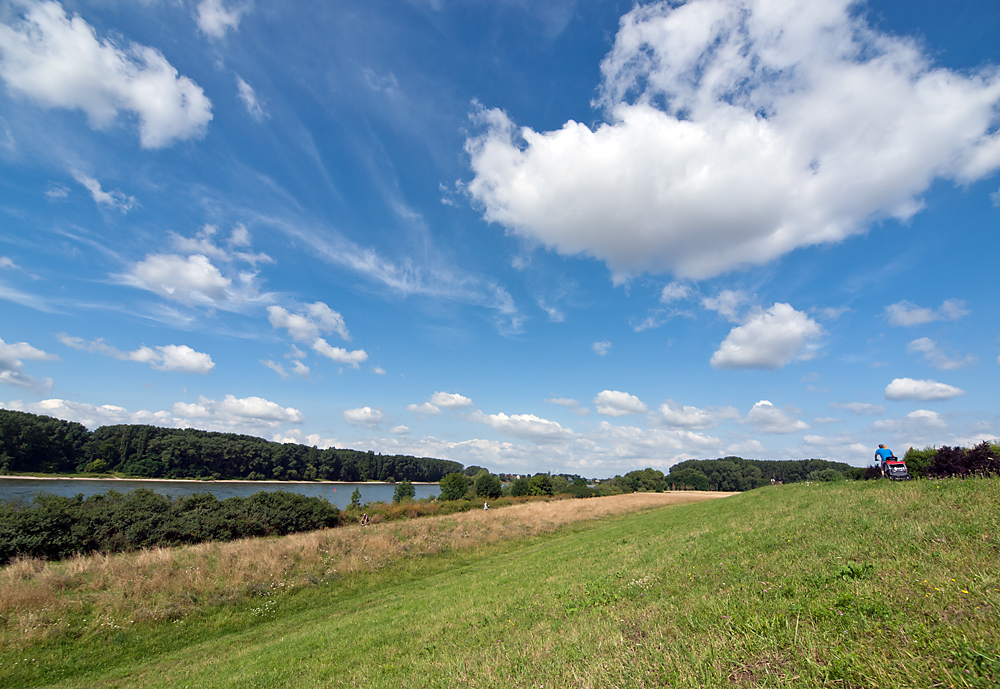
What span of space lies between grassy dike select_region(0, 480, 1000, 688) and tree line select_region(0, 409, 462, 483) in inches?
4847

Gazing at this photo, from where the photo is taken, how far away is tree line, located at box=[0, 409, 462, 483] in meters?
92.4

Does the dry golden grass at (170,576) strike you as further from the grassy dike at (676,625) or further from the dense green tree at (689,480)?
the dense green tree at (689,480)

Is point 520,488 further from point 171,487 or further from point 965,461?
point 171,487

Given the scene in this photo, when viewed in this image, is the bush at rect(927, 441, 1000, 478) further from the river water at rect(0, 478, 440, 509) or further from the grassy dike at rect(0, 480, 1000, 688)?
the river water at rect(0, 478, 440, 509)

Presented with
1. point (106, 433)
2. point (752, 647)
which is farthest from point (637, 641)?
point (106, 433)

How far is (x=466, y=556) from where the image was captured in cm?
2650

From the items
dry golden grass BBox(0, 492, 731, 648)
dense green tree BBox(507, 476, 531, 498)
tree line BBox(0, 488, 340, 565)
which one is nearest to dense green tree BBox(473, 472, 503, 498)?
dense green tree BBox(507, 476, 531, 498)

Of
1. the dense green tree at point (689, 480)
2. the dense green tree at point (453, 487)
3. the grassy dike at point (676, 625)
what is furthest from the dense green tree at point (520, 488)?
the dense green tree at point (689, 480)

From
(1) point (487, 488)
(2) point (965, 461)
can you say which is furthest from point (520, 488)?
(2) point (965, 461)

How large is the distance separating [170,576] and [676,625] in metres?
21.3

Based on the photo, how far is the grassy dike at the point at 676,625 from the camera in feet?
13.9

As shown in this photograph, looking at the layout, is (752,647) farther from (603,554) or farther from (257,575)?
(257,575)

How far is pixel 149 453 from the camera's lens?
374 feet

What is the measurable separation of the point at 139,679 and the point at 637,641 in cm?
1402
